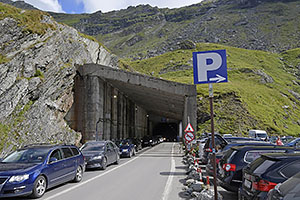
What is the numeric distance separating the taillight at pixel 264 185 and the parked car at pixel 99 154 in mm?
10378

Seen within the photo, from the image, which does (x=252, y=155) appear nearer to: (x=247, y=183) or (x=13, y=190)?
(x=247, y=183)

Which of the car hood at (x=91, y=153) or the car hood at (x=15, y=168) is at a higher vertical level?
the car hood at (x=15, y=168)

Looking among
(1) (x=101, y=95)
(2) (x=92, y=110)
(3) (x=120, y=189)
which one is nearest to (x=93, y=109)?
(2) (x=92, y=110)

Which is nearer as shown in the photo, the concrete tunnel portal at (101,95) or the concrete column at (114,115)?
the concrete tunnel portal at (101,95)

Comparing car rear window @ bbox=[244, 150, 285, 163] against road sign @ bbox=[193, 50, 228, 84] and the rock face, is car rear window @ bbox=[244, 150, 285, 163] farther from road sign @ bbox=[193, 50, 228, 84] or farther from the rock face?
the rock face

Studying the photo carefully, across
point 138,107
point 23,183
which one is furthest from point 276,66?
point 23,183

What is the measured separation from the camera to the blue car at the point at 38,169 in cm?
745

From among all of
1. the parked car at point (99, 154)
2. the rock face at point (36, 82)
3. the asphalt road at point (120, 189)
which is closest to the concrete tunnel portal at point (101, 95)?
the rock face at point (36, 82)

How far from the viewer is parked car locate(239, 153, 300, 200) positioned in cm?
500

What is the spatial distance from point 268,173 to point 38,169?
6529 millimetres

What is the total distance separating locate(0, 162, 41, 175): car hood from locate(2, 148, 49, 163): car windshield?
457 millimetres

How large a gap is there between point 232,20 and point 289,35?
3928 cm

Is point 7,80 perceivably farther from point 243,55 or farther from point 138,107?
point 243,55

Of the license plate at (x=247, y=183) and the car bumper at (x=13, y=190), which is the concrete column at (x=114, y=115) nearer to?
the car bumper at (x=13, y=190)
